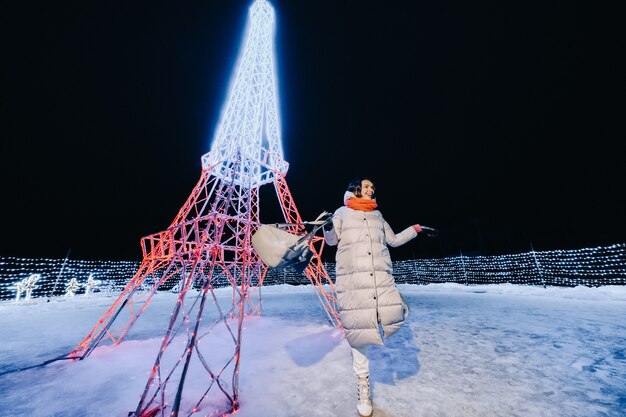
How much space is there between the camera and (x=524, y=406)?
7.22 feet

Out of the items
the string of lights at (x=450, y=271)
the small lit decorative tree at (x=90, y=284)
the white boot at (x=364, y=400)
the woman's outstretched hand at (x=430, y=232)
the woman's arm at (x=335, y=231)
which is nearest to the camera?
the white boot at (x=364, y=400)

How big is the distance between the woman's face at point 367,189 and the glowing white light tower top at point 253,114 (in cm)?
228

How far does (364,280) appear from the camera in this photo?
2188 millimetres

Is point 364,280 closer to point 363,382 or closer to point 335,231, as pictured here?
point 335,231

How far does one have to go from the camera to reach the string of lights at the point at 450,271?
32.7 ft

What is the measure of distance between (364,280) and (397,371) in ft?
5.56

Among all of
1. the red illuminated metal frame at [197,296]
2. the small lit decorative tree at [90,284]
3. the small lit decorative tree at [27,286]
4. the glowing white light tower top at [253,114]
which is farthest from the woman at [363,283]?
the small lit decorative tree at [90,284]

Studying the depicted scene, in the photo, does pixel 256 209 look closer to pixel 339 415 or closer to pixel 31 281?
pixel 339 415


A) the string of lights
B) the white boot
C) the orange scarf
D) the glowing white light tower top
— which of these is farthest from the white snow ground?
the string of lights

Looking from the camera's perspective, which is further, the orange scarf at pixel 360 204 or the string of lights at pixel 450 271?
the string of lights at pixel 450 271

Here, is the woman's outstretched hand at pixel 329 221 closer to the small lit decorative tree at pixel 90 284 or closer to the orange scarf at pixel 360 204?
the orange scarf at pixel 360 204

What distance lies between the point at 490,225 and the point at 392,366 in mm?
27383

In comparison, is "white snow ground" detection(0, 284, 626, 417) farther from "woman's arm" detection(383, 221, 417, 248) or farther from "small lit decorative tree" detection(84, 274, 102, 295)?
"small lit decorative tree" detection(84, 274, 102, 295)

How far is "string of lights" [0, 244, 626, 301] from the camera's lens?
32.7 feet
